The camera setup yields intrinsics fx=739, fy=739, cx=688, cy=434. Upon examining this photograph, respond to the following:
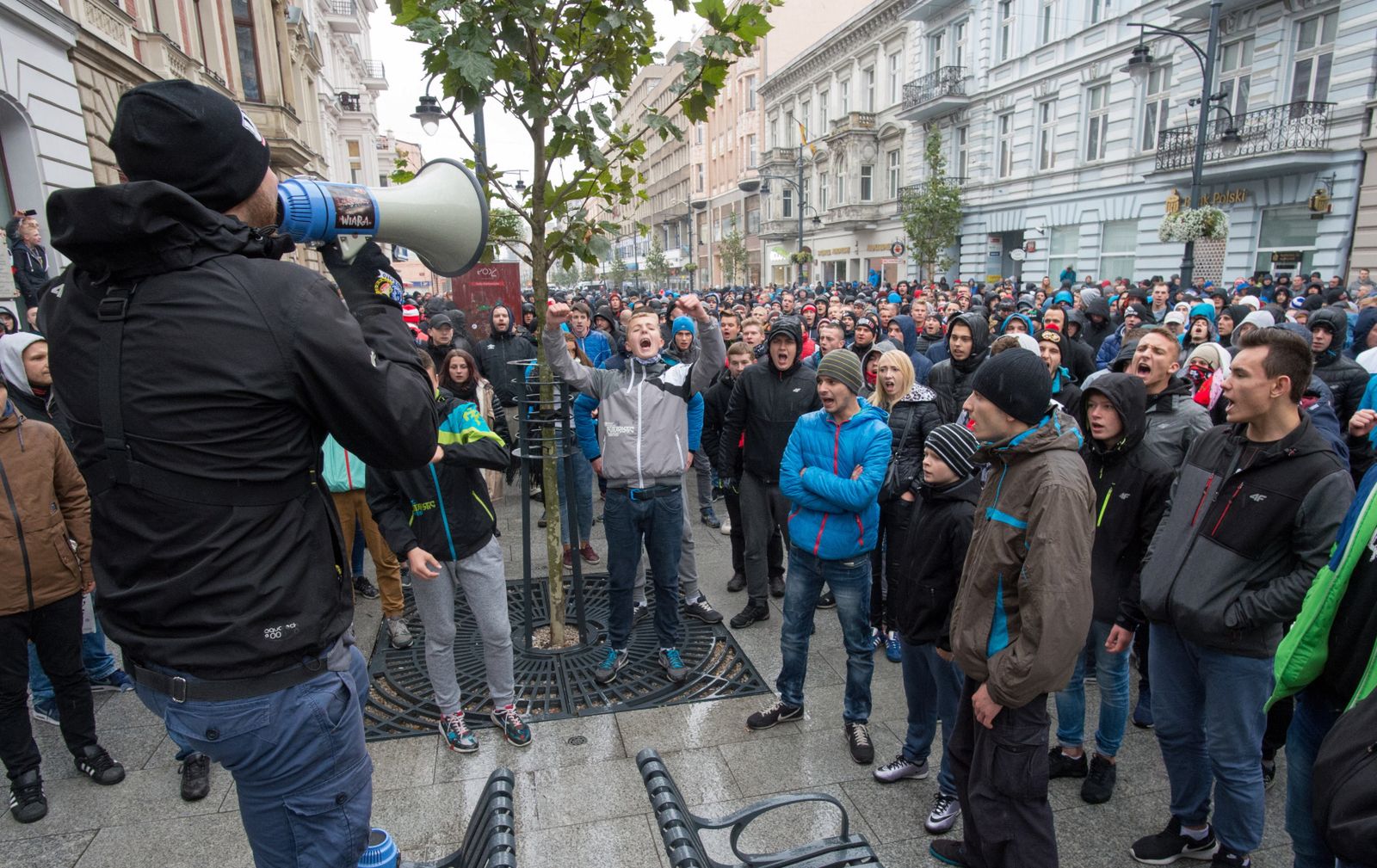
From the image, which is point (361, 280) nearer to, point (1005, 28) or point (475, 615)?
point (475, 615)

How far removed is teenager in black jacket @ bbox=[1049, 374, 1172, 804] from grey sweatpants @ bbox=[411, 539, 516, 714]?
8.95 feet

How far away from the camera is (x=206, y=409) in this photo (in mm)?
1438

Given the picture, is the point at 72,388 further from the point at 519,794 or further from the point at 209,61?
the point at 209,61

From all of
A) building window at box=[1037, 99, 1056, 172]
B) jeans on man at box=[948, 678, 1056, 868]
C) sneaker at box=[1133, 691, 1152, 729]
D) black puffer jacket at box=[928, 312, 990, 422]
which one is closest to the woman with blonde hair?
black puffer jacket at box=[928, 312, 990, 422]

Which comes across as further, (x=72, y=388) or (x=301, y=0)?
(x=301, y=0)

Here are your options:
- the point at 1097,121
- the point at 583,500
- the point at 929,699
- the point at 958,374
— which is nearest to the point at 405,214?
the point at 929,699

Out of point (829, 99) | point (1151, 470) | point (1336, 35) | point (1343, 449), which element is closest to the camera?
point (1151, 470)

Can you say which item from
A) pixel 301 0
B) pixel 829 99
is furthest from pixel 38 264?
pixel 829 99

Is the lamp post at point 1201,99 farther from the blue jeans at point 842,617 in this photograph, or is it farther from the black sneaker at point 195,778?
the black sneaker at point 195,778

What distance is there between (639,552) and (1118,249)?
77.5 ft

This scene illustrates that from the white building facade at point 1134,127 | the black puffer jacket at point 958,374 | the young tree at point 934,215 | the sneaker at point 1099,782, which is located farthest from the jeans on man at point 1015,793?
the young tree at point 934,215

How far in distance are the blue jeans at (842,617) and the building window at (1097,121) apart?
2430 centimetres

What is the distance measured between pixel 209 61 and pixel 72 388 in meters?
18.8

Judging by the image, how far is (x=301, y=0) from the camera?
90.2 feet
